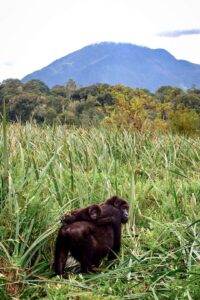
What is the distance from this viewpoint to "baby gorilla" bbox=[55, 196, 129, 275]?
2844 millimetres

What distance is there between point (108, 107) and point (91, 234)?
19702 mm

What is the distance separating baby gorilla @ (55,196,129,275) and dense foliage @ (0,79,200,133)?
5.93 m

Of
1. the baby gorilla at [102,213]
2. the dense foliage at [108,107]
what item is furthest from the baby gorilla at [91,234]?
the dense foliage at [108,107]

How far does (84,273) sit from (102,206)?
399 millimetres

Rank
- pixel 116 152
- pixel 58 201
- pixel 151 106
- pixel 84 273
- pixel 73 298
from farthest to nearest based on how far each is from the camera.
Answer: pixel 151 106 < pixel 116 152 < pixel 58 201 < pixel 84 273 < pixel 73 298

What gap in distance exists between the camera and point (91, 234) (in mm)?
2947

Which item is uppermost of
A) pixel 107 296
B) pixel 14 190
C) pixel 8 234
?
pixel 14 190

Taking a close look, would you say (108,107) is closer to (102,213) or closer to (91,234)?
(102,213)

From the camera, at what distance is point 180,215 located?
Result: 377cm

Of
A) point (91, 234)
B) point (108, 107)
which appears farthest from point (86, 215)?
point (108, 107)

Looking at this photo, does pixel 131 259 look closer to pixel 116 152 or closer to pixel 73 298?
pixel 73 298

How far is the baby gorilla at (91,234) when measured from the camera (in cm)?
284

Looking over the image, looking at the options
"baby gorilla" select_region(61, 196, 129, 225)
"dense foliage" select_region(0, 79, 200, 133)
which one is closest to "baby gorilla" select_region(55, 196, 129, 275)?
"baby gorilla" select_region(61, 196, 129, 225)

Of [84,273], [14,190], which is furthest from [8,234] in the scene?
[84,273]
